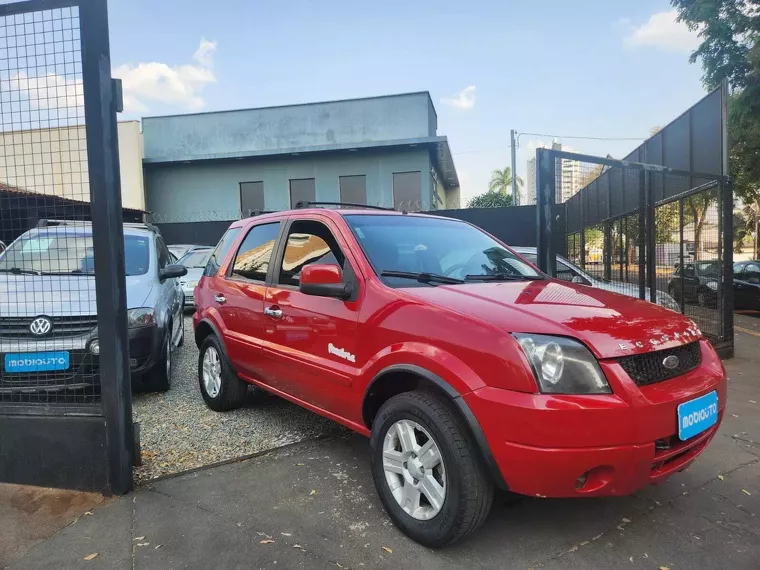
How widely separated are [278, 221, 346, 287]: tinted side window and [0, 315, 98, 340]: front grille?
4.90ft

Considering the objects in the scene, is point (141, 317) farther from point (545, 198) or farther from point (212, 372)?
point (545, 198)

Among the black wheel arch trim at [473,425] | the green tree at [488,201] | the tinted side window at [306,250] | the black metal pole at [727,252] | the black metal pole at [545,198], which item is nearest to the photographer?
the black wheel arch trim at [473,425]

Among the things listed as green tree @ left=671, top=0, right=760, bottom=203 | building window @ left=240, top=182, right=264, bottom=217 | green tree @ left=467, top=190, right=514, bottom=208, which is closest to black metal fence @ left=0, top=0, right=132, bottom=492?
green tree @ left=671, top=0, right=760, bottom=203

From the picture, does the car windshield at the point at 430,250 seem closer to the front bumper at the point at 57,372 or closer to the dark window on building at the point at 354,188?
the front bumper at the point at 57,372

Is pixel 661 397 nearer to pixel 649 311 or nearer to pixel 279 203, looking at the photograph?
pixel 649 311

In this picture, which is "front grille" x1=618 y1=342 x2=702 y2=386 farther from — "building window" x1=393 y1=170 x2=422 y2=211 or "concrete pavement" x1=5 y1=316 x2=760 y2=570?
"building window" x1=393 y1=170 x2=422 y2=211

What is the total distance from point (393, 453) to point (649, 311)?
62.0 inches

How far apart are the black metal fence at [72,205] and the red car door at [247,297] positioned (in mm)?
1044

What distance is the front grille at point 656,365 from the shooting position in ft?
7.65

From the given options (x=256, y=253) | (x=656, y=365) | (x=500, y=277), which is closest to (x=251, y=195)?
(x=256, y=253)

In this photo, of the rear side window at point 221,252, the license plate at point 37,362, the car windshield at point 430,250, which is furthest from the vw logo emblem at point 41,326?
the car windshield at point 430,250

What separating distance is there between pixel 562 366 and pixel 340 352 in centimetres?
134

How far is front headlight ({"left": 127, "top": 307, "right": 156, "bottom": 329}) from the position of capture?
467 cm

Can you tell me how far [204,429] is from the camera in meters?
4.28
